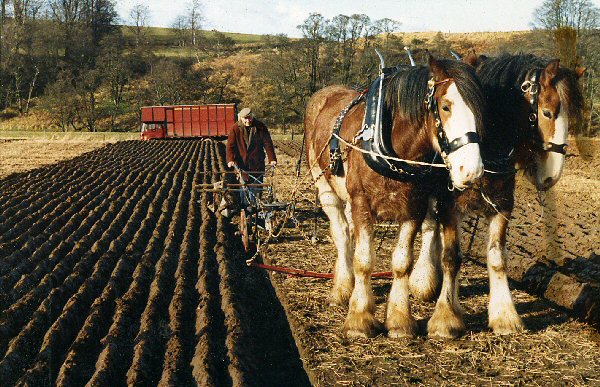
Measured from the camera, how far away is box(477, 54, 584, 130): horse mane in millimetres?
4363

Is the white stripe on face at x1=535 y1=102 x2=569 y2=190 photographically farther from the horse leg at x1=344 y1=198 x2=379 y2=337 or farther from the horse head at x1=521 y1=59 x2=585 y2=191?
the horse leg at x1=344 y1=198 x2=379 y2=337

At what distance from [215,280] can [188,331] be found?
1318mm

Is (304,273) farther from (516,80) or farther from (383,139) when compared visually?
(516,80)

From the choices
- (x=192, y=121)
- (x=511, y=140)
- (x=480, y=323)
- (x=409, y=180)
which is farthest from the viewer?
(x=192, y=121)

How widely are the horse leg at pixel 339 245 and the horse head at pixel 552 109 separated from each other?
6.15ft

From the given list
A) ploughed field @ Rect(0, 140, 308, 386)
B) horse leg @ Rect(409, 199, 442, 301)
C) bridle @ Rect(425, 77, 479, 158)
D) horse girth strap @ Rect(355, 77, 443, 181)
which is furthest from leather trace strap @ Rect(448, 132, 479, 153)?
ploughed field @ Rect(0, 140, 308, 386)

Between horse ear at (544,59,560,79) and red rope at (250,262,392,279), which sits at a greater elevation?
horse ear at (544,59,560,79)

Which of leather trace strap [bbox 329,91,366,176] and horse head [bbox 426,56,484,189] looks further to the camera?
leather trace strap [bbox 329,91,366,176]

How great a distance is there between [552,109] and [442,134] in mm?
977

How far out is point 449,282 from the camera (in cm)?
460

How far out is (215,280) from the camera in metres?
6.01

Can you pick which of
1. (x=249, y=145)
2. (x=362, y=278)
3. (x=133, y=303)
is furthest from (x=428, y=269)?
(x=249, y=145)

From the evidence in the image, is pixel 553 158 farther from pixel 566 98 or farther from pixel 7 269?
pixel 7 269

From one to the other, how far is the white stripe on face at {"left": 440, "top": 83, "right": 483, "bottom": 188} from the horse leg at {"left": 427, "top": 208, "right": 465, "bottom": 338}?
84 cm
